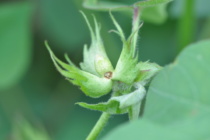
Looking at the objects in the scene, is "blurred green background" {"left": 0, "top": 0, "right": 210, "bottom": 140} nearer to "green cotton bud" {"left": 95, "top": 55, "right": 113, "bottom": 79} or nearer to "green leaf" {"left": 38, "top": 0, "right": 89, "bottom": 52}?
"green leaf" {"left": 38, "top": 0, "right": 89, "bottom": 52}

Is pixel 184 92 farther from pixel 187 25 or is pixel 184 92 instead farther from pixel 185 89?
pixel 187 25

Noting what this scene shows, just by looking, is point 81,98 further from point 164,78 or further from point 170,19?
point 164,78

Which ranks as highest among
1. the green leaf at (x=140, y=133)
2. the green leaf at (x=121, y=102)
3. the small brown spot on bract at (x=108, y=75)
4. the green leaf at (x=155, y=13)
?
the green leaf at (x=140, y=133)

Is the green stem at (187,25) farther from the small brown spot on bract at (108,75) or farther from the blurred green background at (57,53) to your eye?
the small brown spot on bract at (108,75)

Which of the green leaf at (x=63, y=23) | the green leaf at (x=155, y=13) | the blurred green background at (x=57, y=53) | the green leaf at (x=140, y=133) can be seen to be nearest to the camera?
the green leaf at (x=140, y=133)

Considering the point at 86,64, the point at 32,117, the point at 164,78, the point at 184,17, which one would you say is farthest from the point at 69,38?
the point at 164,78

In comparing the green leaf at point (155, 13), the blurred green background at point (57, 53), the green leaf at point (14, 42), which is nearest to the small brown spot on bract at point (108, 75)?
the green leaf at point (155, 13)

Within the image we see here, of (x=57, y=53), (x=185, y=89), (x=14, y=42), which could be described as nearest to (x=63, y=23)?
(x=57, y=53)
